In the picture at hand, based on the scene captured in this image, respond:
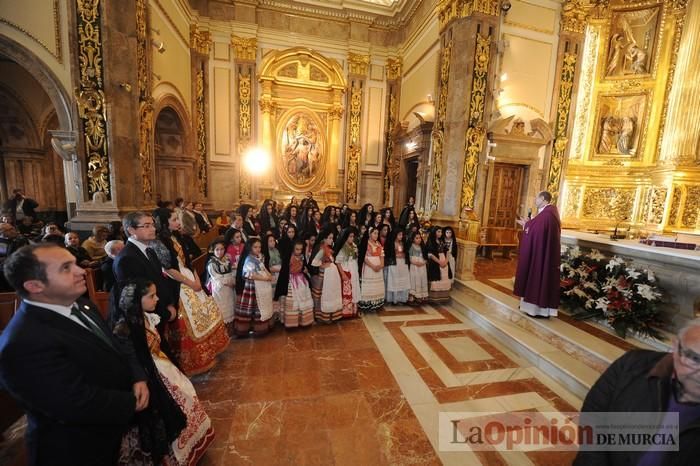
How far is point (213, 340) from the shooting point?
3.26 meters

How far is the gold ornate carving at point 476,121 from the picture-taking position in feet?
22.8

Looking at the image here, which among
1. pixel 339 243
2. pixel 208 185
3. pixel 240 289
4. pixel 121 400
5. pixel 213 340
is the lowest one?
pixel 213 340

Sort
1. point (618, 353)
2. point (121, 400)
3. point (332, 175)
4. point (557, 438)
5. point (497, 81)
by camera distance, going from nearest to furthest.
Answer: point (121, 400)
point (557, 438)
point (618, 353)
point (497, 81)
point (332, 175)

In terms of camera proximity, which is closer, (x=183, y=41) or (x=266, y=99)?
(x=183, y=41)

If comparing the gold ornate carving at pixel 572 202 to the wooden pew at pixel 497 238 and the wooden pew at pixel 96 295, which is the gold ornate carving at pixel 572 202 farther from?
the wooden pew at pixel 96 295

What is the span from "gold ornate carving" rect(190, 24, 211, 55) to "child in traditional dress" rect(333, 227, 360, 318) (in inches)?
358

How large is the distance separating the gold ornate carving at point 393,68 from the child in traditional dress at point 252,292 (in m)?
9.92

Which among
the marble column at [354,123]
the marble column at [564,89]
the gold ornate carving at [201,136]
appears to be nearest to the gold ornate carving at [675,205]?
the marble column at [564,89]

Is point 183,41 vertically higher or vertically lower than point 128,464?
higher

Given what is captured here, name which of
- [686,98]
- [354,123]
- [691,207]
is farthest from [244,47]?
[691,207]

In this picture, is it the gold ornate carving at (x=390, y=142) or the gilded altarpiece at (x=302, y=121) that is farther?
the gold ornate carving at (x=390, y=142)

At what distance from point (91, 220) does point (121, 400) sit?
541 cm

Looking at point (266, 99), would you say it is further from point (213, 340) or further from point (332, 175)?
point (213, 340)

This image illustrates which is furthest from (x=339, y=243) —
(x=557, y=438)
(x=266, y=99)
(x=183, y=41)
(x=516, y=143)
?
(x=183, y=41)
